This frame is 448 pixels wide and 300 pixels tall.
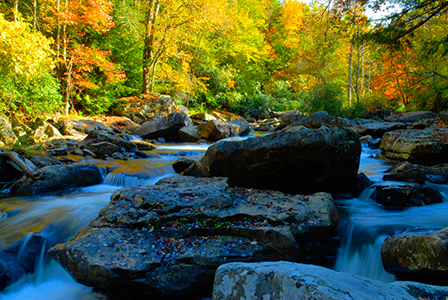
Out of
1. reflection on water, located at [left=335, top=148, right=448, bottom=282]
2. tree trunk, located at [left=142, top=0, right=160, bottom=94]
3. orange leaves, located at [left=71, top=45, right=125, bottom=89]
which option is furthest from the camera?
tree trunk, located at [left=142, top=0, right=160, bottom=94]

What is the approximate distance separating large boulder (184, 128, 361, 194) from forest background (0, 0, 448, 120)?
365 centimetres

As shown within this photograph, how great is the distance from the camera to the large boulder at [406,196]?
17.3ft

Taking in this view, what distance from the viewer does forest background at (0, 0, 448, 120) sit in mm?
8406

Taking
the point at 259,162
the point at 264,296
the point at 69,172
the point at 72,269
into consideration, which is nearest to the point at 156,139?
the point at 69,172

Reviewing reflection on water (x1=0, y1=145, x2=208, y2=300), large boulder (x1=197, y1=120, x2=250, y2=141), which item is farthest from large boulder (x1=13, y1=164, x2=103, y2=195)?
large boulder (x1=197, y1=120, x2=250, y2=141)

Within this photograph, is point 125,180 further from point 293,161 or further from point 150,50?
point 150,50

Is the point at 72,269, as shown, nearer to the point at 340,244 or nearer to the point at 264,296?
the point at 264,296

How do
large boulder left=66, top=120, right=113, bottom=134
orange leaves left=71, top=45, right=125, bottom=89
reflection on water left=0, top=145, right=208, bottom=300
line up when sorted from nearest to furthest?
reflection on water left=0, top=145, right=208, bottom=300
large boulder left=66, top=120, right=113, bottom=134
orange leaves left=71, top=45, right=125, bottom=89

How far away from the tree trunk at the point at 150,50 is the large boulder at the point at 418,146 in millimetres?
14277

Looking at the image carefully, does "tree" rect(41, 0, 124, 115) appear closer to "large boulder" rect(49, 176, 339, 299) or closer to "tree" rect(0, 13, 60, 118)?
"tree" rect(0, 13, 60, 118)

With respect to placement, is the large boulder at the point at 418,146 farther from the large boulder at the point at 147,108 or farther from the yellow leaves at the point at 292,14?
the yellow leaves at the point at 292,14

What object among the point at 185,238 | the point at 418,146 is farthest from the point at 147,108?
the point at 185,238

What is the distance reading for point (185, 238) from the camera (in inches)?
155

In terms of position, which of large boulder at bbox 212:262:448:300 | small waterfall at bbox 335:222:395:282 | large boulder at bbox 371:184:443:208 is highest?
large boulder at bbox 212:262:448:300
